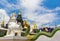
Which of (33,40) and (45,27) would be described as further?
(45,27)

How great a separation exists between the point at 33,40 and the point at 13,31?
0.66 m

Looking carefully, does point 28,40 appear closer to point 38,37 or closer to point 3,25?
point 38,37

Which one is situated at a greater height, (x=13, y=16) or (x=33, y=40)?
(x=13, y=16)

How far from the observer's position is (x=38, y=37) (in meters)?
5.97

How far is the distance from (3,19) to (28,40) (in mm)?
2823

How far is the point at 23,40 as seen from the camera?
19.6 feet

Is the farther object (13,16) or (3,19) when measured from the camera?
(3,19)

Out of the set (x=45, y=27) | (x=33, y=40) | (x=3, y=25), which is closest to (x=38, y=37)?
(x=33, y=40)

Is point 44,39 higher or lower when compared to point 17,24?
lower

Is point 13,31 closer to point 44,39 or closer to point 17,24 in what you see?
point 17,24

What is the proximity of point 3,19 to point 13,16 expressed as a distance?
2502 millimetres

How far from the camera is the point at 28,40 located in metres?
6.04

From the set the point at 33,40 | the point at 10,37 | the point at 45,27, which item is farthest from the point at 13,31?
the point at 45,27

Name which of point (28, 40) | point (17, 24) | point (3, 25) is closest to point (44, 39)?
point (28, 40)
